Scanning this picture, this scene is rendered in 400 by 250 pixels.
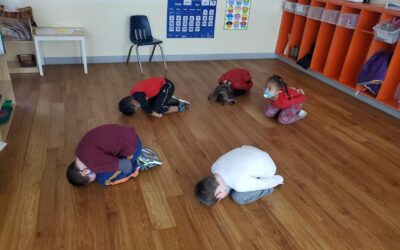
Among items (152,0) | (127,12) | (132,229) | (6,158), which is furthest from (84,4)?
(132,229)

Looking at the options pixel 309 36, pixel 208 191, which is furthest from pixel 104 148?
pixel 309 36

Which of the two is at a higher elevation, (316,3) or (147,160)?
(316,3)

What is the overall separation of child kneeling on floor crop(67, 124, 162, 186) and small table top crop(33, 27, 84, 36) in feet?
7.38

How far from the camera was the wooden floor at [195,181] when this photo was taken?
173 cm

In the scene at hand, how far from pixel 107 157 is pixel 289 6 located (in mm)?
3946

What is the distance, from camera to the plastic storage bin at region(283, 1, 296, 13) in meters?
4.66

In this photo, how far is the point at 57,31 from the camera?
3742mm

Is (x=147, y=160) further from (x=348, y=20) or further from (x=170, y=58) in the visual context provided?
(x=348, y=20)

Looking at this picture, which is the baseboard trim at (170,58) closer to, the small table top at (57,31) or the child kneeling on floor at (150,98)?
the small table top at (57,31)

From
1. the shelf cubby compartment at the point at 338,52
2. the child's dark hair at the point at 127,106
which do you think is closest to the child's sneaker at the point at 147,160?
the child's dark hair at the point at 127,106

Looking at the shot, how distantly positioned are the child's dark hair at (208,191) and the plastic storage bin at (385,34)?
8.45 ft

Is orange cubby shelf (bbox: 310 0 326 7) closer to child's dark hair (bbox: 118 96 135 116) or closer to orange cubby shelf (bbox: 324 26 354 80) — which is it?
orange cubby shelf (bbox: 324 26 354 80)

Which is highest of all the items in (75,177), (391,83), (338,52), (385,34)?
(385,34)

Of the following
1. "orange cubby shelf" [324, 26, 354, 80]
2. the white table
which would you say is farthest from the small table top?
"orange cubby shelf" [324, 26, 354, 80]
